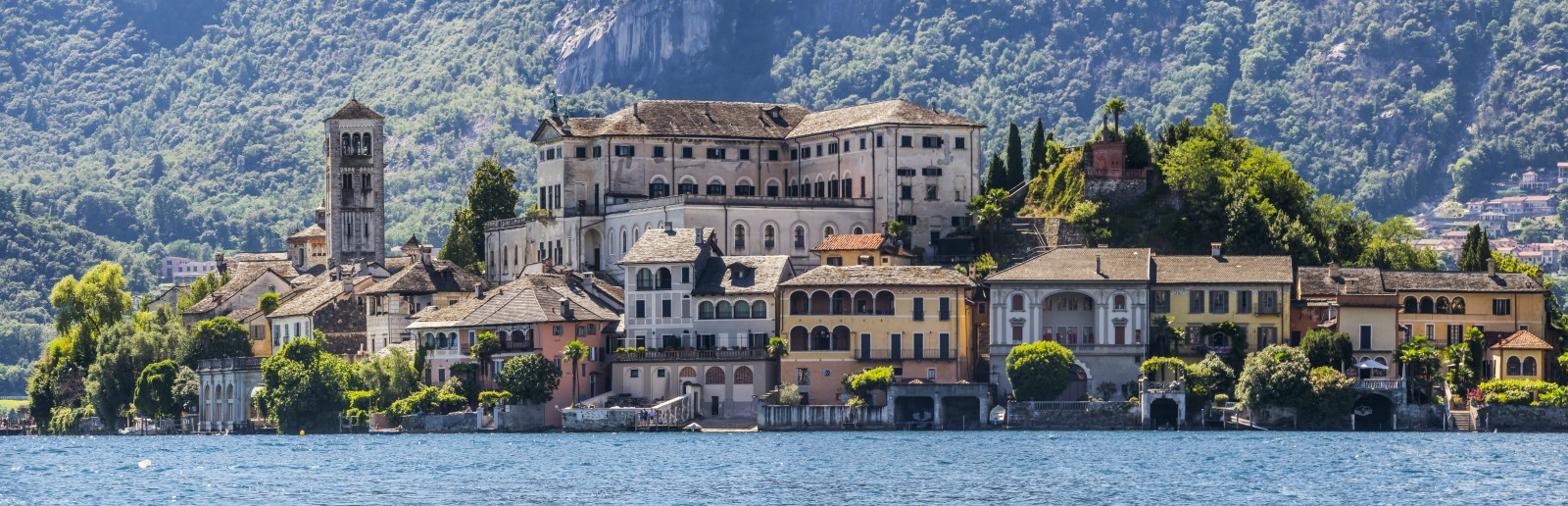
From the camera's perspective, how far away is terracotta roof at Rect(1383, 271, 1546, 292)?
127438 millimetres

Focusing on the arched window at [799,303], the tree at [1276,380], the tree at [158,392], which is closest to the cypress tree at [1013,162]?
the arched window at [799,303]

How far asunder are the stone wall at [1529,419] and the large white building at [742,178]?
34.4m

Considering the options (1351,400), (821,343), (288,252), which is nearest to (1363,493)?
(1351,400)

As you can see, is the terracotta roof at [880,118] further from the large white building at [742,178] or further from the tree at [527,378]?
the tree at [527,378]

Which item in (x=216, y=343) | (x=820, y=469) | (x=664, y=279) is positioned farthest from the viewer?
(x=216, y=343)

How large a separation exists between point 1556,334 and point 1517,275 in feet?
10.5

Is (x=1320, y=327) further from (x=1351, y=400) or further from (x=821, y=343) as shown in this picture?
(x=821, y=343)

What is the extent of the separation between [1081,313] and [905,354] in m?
8.05

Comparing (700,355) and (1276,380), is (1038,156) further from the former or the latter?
(1276,380)

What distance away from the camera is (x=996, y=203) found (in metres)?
145

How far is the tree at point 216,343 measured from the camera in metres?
146

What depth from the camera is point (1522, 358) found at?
123 m

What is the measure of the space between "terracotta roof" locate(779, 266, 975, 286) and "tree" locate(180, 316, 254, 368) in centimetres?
3371

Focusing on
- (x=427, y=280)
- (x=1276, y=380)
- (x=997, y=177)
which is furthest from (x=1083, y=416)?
(x=427, y=280)
